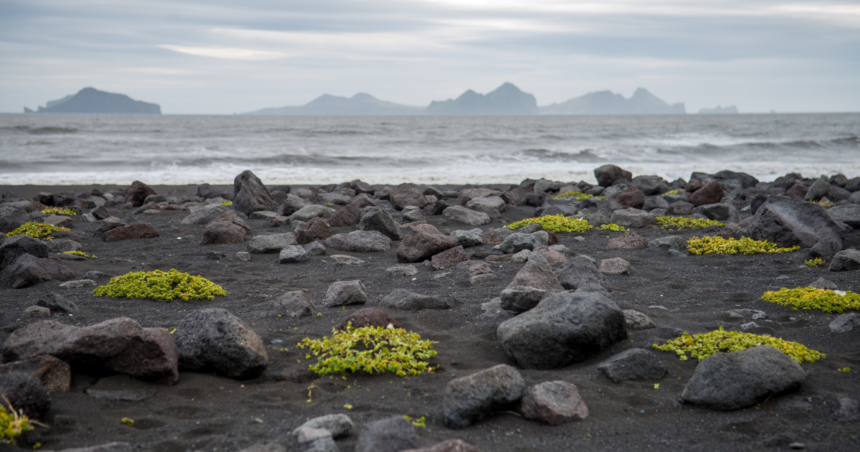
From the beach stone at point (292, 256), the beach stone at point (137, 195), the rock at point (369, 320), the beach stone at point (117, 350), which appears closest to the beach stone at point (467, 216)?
the beach stone at point (292, 256)

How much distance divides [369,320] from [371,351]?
0.61 m

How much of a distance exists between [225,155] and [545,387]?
90.0 ft

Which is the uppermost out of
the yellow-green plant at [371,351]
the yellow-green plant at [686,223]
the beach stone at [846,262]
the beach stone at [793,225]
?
the beach stone at [793,225]

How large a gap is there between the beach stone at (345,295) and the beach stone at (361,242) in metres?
2.67

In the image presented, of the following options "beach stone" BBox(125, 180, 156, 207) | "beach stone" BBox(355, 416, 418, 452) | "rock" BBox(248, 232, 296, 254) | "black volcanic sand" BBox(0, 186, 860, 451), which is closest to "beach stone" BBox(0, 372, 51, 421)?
"black volcanic sand" BBox(0, 186, 860, 451)

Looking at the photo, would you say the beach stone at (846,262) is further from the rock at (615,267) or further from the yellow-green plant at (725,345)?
the yellow-green plant at (725,345)

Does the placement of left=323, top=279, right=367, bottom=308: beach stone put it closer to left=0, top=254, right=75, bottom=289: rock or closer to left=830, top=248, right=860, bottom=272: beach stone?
left=0, top=254, right=75, bottom=289: rock

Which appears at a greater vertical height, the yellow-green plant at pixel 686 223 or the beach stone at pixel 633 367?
the yellow-green plant at pixel 686 223

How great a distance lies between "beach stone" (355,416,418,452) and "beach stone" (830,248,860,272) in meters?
5.98

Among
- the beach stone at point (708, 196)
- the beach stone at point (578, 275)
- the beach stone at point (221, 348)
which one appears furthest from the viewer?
the beach stone at point (708, 196)

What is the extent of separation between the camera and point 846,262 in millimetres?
6371

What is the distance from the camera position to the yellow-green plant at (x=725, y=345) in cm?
399

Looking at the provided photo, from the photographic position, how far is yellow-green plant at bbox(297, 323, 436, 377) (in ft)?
13.0

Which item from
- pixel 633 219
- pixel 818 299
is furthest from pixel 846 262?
pixel 633 219
